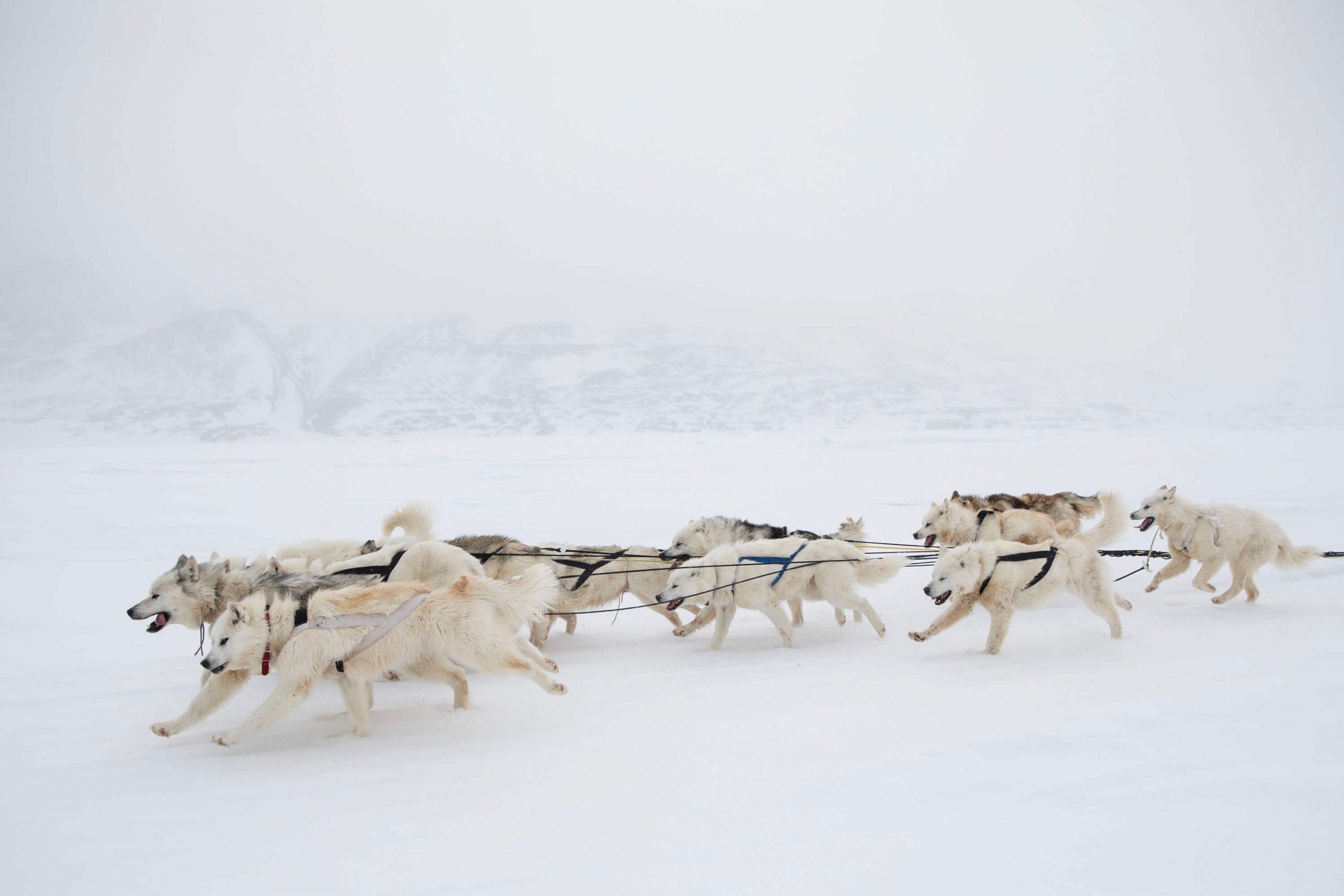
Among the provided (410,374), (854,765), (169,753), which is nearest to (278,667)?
(169,753)

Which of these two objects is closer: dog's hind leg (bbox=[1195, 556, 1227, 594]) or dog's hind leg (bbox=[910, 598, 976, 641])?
dog's hind leg (bbox=[910, 598, 976, 641])

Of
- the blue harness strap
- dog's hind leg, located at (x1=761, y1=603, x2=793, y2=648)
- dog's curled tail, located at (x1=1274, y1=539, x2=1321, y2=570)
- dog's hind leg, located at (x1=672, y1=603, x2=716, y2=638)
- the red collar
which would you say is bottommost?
dog's hind leg, located at (x1=672, y1=603, x2=716, y2=638)

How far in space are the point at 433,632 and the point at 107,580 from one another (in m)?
6.94

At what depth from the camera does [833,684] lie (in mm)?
4895

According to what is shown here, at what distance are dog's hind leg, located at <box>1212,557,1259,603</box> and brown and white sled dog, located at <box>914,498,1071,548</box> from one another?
1.40m

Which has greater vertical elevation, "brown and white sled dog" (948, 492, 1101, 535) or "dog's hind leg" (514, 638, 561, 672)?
"brown and white sled dog" (948, 492, 1101, 535)

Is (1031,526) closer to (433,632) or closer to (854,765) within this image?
(854,765)

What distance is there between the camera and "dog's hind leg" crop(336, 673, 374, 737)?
4.16m

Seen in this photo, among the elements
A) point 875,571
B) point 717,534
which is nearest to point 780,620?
point 875,571

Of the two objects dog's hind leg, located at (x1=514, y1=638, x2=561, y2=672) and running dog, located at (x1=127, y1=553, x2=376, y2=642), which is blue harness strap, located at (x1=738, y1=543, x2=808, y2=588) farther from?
running dog, located at (x1=127, y1=553, x2=376, y2=642)

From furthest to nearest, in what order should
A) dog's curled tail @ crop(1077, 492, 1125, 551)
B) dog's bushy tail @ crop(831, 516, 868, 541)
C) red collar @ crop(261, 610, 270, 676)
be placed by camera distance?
dog's bushy tail @ crop(831, 516, 868, 541)
dog's curled tail @ crop(1077, 492, 1125, 551)
red collar @ crop(261, 610, 270, 676)

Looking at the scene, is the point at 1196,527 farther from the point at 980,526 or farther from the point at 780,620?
the point at 780,620

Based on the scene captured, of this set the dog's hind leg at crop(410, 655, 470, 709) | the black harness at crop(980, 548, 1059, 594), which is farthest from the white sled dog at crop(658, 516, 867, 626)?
the dog's hind leg at crop(410, 655, 470, 709)

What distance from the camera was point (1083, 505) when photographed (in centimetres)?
920
